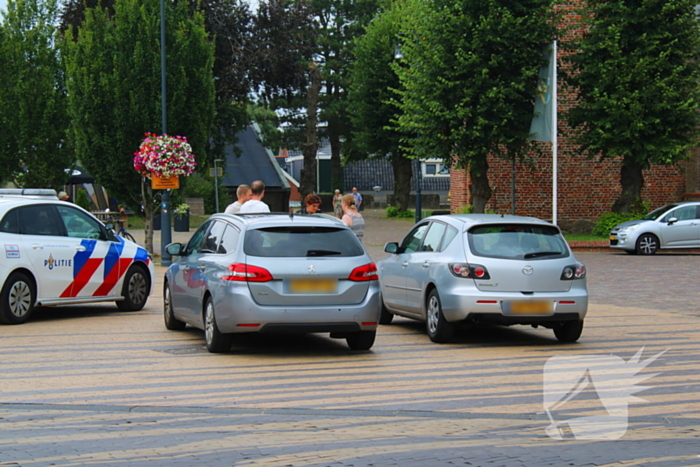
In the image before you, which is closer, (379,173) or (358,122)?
(358,122)

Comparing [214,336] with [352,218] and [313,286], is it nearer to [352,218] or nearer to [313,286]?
[313,286]

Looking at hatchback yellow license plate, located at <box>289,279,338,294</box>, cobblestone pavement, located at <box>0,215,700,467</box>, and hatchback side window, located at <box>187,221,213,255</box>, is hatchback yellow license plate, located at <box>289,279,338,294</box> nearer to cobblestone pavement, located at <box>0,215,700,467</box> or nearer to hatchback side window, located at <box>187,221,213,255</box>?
cobblestone pavement, located at <box>0,215,700,467</box>

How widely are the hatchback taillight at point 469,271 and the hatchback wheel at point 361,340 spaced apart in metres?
1.22

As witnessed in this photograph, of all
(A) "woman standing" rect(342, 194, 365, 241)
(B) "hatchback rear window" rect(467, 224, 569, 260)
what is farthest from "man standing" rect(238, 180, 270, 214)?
(B) "hatchback rear window" rect(467, 224, 569, 260)

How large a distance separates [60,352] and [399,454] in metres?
5.52

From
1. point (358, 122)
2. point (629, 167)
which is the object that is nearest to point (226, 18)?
point (358, 122)

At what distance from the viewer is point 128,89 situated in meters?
26.2

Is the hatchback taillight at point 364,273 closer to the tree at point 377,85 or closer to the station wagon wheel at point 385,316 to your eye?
the station wagon wheel at point 385,316

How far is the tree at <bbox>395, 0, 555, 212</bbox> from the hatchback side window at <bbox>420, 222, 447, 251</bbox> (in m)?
17.4

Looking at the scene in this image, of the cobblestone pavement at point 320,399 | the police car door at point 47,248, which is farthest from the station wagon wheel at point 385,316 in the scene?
the police car door at point 47,248

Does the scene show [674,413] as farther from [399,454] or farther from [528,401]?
[399,454]

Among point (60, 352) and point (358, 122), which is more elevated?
point (358, 122)

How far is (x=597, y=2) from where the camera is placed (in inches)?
1226

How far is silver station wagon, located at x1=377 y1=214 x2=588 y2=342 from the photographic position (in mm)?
10617
